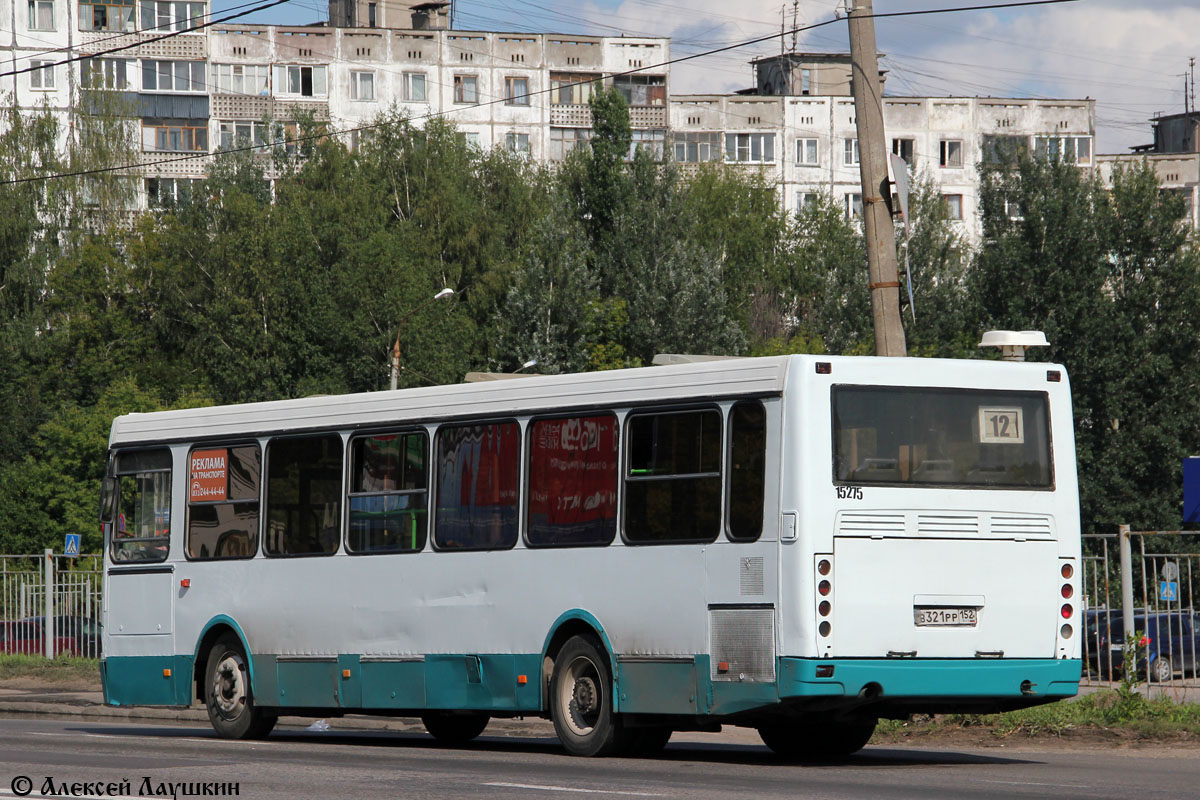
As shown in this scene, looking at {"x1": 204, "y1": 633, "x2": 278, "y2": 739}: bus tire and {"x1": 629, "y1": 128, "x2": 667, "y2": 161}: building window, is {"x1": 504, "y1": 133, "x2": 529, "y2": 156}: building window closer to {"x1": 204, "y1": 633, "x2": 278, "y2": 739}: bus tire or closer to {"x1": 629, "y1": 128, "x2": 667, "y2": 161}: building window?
{"x1": 629, "y1": 128, "x2": 667, "y2": 161}: building window

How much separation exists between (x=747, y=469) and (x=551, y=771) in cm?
239

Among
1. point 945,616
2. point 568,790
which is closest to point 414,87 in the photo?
point 945,616

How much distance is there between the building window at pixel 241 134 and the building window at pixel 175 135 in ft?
1.96

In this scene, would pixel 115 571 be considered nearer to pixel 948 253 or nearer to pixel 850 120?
pixel 948 253

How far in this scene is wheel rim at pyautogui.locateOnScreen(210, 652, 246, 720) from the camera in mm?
16969

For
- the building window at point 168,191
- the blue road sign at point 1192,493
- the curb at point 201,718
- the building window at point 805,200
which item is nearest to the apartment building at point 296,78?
the building window at point 168,191

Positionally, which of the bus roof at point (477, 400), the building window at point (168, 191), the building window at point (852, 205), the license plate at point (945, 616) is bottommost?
the license plate at point (945, 616)

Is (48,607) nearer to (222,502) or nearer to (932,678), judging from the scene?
(222,502)

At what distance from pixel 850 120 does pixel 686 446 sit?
7462 cm

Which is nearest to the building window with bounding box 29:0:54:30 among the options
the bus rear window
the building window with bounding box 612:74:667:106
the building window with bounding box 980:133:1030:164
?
the building window with bounding box 612:74:667:106

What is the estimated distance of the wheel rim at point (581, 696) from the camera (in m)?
13.9

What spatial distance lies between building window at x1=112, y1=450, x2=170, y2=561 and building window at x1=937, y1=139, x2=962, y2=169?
2871 inches

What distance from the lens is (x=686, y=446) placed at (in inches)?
525

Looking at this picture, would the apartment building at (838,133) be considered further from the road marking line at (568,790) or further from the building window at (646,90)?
the road marking line at (568,790)
